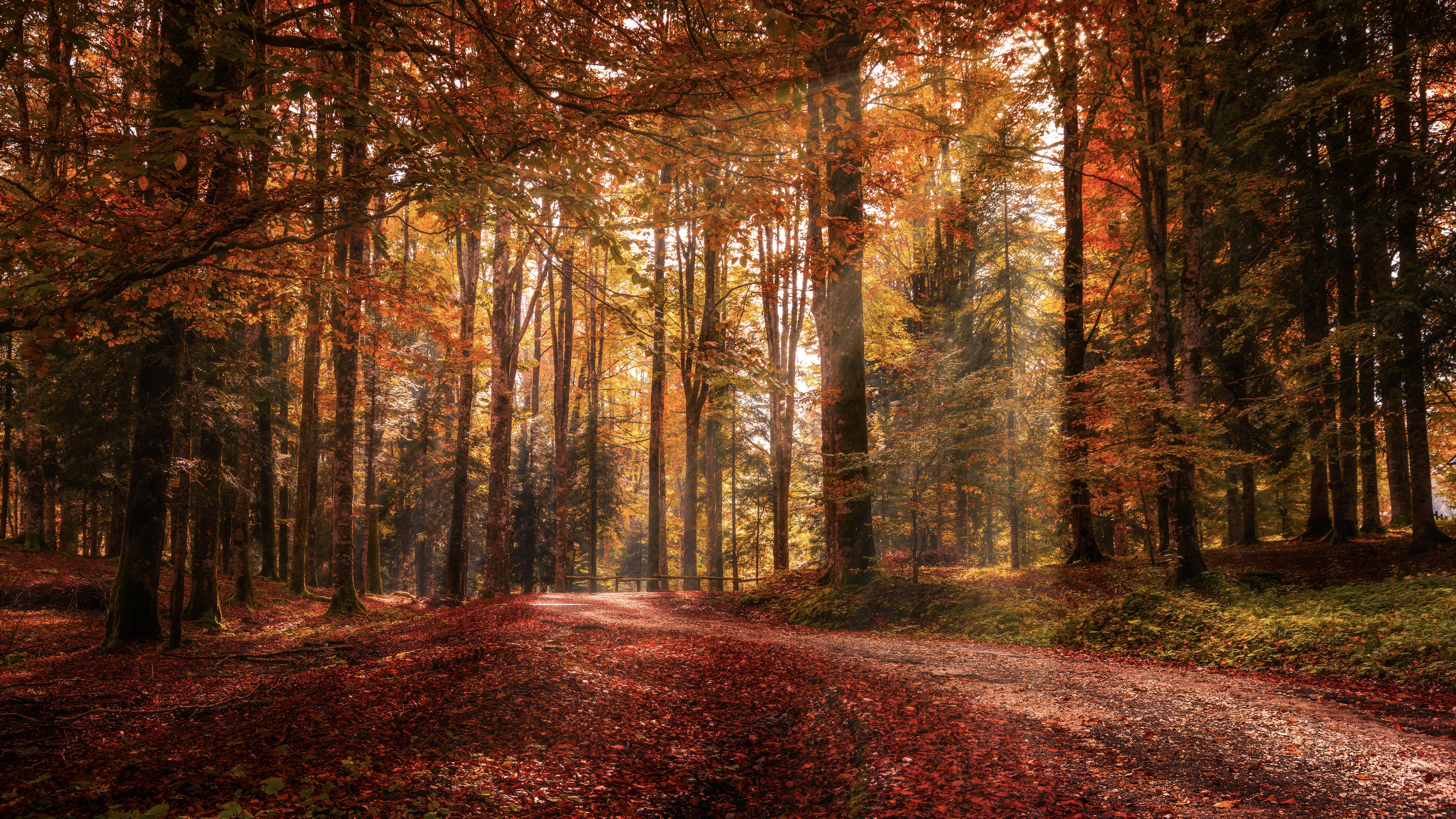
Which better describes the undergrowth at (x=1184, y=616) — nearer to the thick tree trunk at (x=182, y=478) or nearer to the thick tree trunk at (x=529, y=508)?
the thick tree trunk at (x=182, y=478)

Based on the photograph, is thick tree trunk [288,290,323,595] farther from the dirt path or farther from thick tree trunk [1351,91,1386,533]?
thick tree trunk [1351,91,1386,533]

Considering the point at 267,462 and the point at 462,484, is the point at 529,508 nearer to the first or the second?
the point at 267,462

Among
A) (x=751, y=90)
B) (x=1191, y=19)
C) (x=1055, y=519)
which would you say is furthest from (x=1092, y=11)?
(x=1055, y=519)

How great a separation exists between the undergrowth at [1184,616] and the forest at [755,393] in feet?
0.26

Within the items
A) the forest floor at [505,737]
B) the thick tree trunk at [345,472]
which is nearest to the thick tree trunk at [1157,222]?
the forest floor at [505,737]

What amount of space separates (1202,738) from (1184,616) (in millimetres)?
5147

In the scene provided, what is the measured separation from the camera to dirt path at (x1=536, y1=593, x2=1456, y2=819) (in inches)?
139

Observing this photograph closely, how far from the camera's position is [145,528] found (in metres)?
8.58

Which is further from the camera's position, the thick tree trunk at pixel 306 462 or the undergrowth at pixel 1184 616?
the thick tree trunk at pixel 306 462

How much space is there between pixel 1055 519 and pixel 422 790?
65.1 feet

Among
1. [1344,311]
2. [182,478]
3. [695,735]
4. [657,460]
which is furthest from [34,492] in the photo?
[1344,311]

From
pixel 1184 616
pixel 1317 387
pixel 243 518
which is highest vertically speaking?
pixel 1317 387

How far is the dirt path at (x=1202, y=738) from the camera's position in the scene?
354 centimetres

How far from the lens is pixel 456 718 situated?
4781mm
